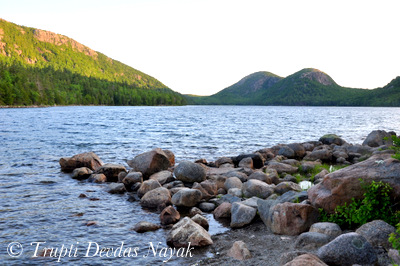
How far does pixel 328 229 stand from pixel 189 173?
28.0ft

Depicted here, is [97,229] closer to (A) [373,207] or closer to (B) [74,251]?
(B) [74,251]

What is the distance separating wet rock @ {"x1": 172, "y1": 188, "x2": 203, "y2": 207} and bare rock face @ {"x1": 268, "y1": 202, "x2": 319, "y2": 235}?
4112mm

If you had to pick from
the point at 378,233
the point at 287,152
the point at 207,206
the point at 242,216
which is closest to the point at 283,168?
the point at 287,152

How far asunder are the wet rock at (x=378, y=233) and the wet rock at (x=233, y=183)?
7240 millimetres

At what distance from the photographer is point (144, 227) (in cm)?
951

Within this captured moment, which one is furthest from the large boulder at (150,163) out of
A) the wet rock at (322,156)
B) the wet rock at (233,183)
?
the wet rock at (322,156)

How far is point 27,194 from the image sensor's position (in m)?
13.1

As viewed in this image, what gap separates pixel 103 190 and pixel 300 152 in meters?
16.1

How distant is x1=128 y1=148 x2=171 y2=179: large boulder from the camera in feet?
55.6

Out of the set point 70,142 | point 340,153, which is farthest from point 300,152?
point 70,142

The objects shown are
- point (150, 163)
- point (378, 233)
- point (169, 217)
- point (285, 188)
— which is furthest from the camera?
point (150, 163)

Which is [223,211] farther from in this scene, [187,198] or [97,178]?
[97,178]

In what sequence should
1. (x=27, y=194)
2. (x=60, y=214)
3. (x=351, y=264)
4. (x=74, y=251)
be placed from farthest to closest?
1. (x=27, y=194)
2. (x=60, y=214)
3. (x=74, y=251)
4. (x=351, y=264)

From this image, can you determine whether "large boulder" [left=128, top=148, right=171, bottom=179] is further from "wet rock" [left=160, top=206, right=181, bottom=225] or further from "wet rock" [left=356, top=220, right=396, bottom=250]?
"wet rock" [left=356, top=220, right=396, bottom=250]
